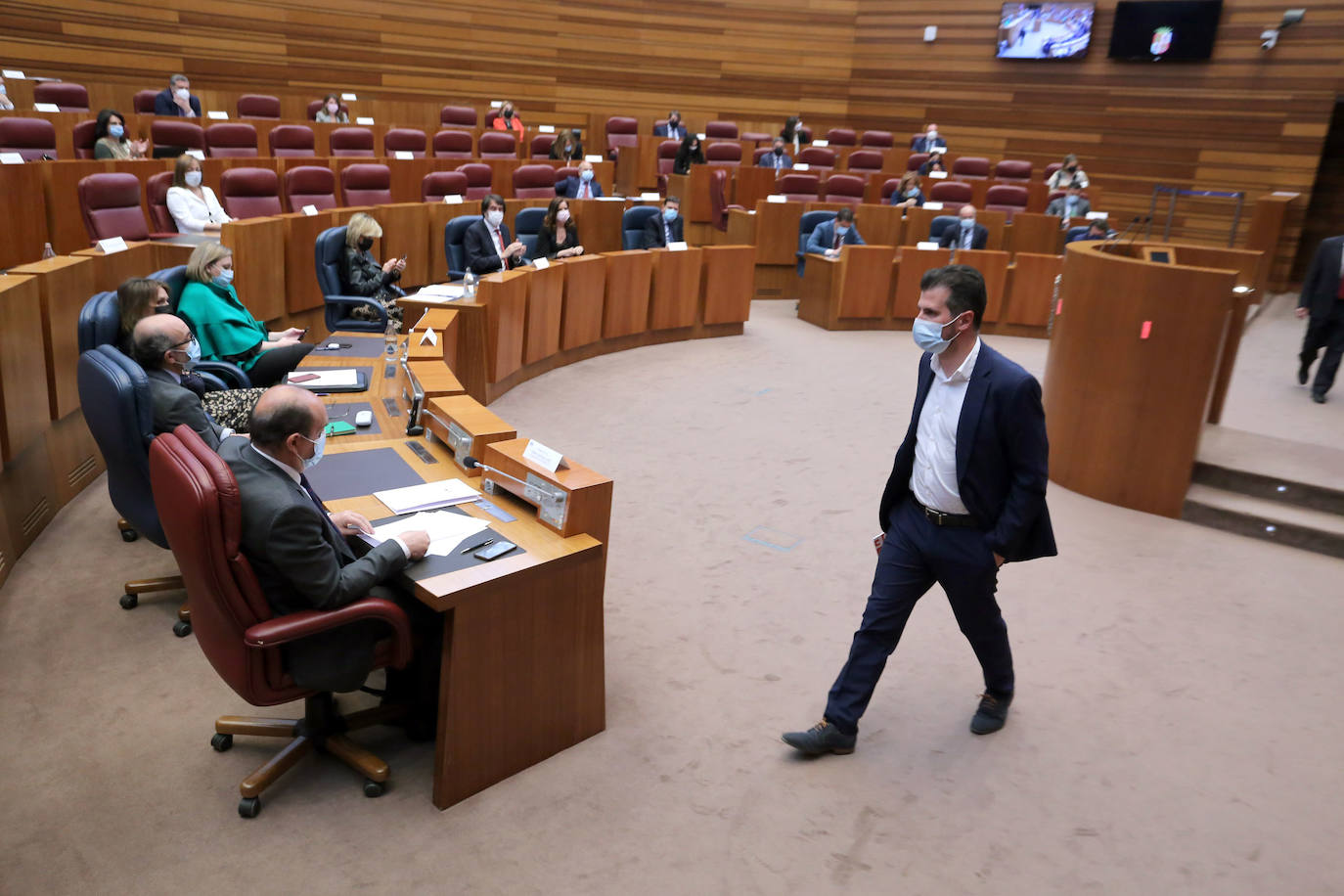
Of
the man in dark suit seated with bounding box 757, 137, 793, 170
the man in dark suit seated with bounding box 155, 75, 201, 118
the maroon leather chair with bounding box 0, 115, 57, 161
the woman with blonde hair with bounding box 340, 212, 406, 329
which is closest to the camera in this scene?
the woman with blonde hair with bounding box 340, 212, 406, 329

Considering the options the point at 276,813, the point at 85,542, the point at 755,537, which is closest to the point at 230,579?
the point at 276,813

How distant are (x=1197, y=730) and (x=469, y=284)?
3.95 meters

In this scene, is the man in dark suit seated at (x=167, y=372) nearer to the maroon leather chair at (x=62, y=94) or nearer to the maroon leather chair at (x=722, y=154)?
the maroon leather chair at (x=62, y=94)

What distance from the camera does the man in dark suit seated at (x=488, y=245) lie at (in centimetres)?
614

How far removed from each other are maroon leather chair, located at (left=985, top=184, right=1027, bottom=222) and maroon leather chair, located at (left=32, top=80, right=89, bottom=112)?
8697 mm

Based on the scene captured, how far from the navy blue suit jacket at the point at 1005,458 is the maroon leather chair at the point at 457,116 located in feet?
32.2

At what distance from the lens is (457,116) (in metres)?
11.1

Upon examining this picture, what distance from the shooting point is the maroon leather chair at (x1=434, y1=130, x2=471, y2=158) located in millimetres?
9523

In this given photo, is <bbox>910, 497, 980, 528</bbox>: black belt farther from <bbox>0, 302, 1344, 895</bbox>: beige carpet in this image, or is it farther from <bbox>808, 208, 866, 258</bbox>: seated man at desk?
<bbox>808, 208, 866, 258</bbox>: seated man at desk

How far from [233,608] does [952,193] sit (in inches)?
364

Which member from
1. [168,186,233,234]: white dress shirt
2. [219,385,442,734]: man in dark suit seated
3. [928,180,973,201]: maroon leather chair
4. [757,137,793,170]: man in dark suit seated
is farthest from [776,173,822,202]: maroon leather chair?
[219,385,442,734]: man in dark suit seated

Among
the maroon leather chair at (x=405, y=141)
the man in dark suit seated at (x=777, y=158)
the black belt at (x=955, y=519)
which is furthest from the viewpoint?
the man in dark suit seated at (x=777, y=158)

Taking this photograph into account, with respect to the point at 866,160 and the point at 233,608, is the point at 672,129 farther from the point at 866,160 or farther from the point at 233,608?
the point at 233,608

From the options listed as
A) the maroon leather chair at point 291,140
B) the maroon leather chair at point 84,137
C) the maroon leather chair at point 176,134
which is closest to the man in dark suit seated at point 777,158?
the maroon leather chair at point 291,140
